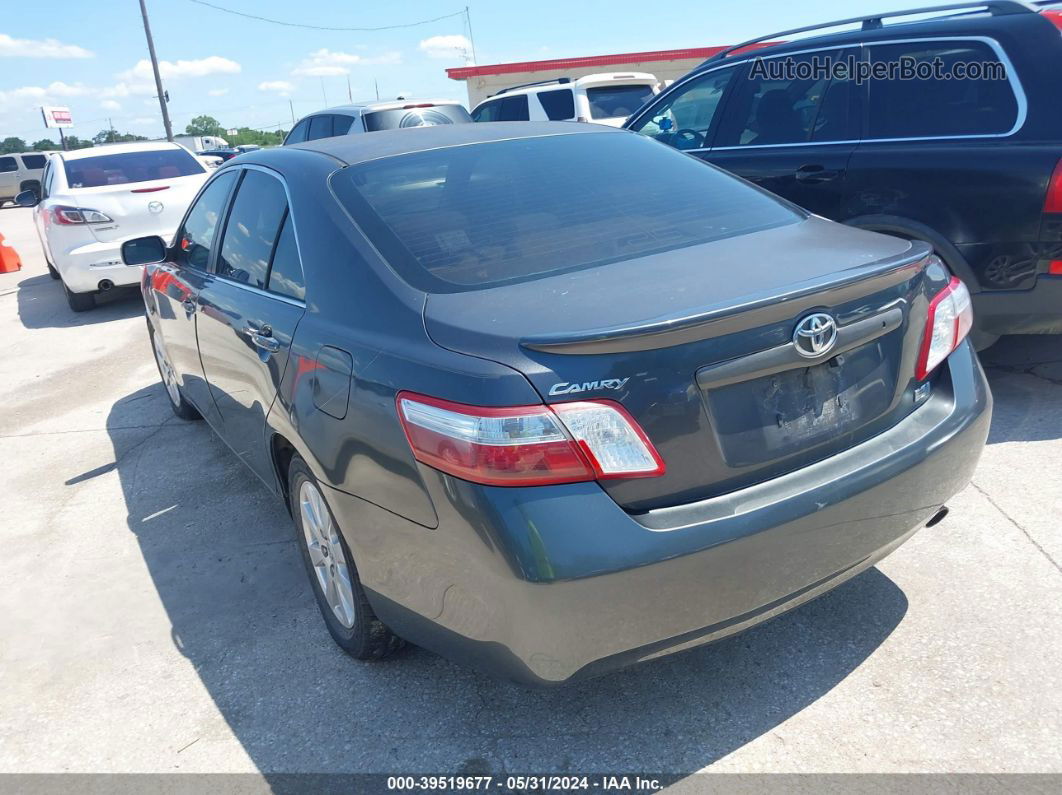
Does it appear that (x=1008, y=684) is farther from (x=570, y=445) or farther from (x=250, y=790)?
(x=250, y=790)

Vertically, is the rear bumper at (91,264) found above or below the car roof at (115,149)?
below

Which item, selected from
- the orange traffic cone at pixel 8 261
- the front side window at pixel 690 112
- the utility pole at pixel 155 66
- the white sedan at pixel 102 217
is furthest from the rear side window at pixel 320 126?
the utility pole at pixel 155 66

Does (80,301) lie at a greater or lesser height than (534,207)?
lesser

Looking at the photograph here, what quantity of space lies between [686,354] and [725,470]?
313 millimetres

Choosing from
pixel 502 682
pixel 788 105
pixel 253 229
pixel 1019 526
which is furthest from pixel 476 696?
pixel 788 105

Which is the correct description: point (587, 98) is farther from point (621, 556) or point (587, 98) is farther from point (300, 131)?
point (621, 556)

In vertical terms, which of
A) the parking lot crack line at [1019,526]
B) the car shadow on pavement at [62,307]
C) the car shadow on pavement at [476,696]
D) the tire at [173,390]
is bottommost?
the car shadow on pavement at [476,696]

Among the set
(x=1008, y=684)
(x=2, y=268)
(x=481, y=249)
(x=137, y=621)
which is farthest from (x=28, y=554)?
(x=2, y=268)

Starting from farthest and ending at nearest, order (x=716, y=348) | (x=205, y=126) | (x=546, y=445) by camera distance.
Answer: (x=205, y=126), (x=716, y=348), (x=546, y=445)

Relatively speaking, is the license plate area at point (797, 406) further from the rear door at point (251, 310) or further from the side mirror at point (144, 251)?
the side mirror at point (144, 251)

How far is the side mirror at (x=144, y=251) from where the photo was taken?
4.38 metres

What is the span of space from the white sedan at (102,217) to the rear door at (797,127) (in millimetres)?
5611

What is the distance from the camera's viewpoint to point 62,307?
9.48 metres

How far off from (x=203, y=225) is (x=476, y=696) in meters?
2.65
